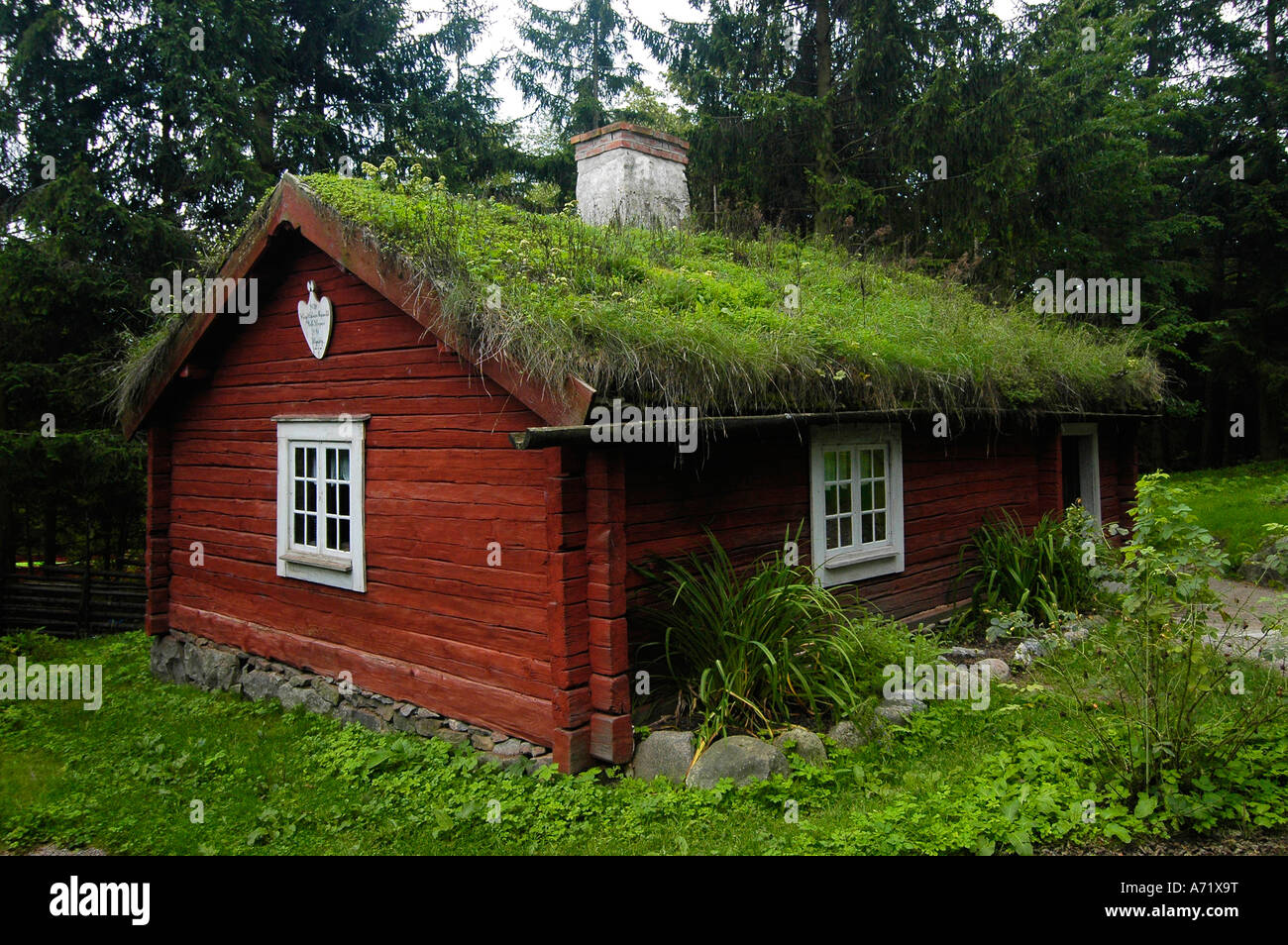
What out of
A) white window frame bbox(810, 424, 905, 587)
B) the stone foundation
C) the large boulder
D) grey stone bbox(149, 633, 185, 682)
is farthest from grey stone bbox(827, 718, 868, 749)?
grey stone bbox(149, 633, 185, 682)

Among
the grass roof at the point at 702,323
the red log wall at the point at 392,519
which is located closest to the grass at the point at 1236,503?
the grass roof at the point at 702,323

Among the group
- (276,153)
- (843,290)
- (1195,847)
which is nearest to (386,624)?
(1195,847)

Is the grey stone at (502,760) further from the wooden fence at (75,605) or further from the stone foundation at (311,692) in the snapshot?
the wooden fence at (75,605)

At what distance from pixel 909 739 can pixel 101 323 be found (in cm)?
1321

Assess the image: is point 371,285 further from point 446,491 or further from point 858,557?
point 858,557

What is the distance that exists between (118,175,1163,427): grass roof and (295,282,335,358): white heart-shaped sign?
98cm

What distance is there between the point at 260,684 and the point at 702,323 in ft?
17.5

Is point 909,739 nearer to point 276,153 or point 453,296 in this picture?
point 453,296

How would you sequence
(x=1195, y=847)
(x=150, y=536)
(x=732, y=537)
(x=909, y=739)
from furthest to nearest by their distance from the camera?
1. (x=150, y=536)
2. (x=732, y=537)
3. (x=909, y=739)
4. (x=1195, y=847)

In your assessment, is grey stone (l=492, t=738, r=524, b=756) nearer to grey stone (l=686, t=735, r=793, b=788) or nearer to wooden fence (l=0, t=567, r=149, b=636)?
grey stone (l=686, t=735, r=793, b=788)

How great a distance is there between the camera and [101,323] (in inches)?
522

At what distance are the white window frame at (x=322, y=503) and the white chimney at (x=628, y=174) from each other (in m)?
5.09

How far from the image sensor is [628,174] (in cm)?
1104

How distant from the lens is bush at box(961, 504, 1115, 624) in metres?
8.56
